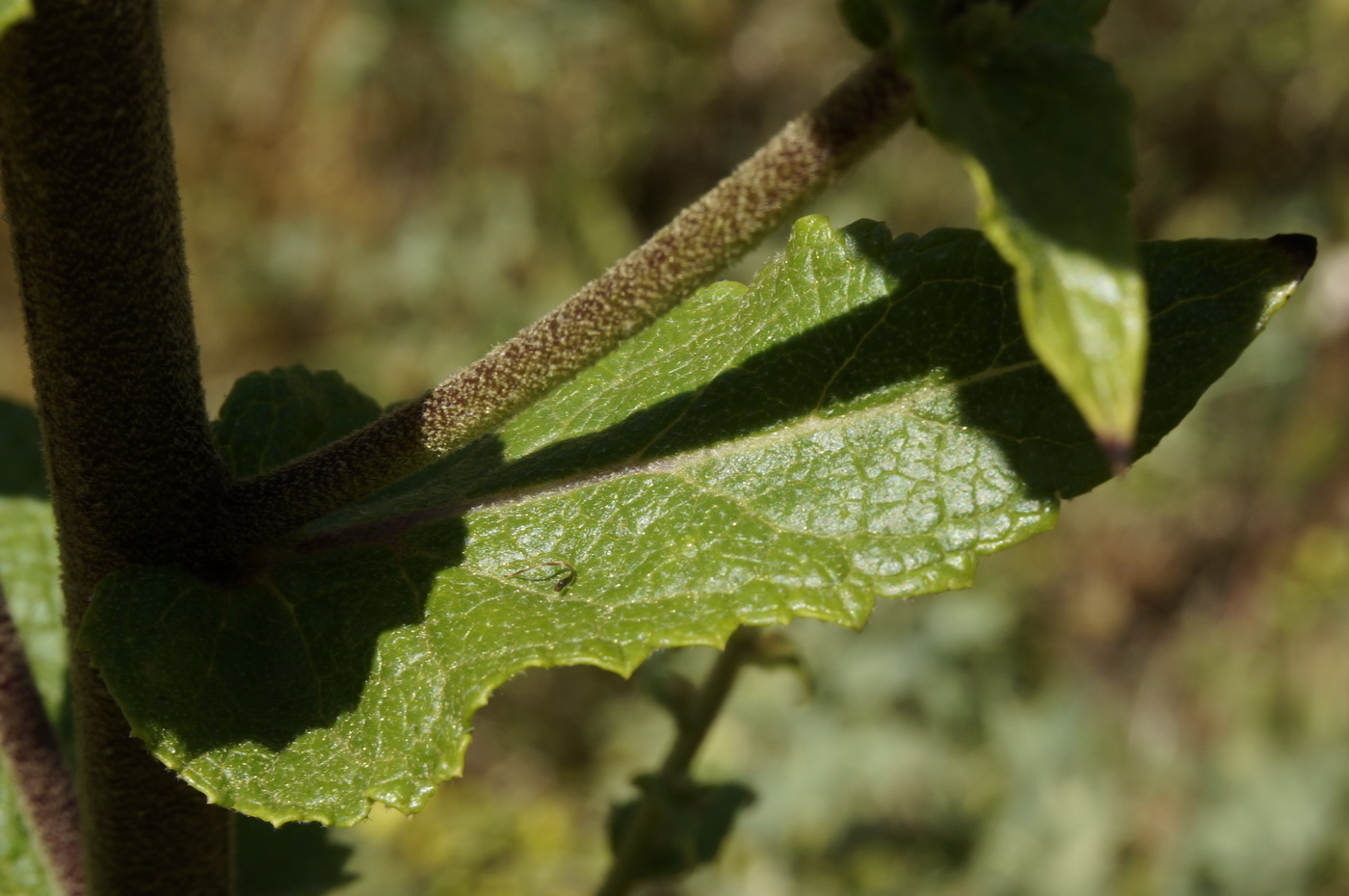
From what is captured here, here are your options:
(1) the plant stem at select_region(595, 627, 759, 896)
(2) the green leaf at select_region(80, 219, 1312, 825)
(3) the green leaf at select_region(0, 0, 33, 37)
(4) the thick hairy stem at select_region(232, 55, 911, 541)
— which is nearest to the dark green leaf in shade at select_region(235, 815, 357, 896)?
(1) the plant stem at select_region(595, 627, 759, 896)

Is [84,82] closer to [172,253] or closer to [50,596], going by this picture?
[172,253]

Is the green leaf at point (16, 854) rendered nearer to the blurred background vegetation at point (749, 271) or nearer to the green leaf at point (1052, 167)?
the green leaf at point (1052, 167)

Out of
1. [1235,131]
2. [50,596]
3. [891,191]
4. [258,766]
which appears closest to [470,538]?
[258,766]

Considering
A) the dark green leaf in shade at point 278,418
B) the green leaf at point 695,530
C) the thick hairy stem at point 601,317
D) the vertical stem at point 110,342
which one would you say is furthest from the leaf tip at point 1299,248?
the dark green leaf in shade at point 278,418

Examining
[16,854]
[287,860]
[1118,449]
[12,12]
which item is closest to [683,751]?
[287,860]

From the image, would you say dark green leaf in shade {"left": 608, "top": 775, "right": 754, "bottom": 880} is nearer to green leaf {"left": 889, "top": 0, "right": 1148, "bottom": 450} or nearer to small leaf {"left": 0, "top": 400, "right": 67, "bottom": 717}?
small leaf {"left": 0, "top": 400, "right": 67, "bottom": 717}

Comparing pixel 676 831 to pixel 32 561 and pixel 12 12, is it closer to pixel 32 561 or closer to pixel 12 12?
pixel 32 561
